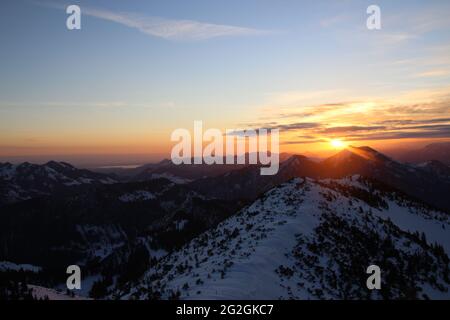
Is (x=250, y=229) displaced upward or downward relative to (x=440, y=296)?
upward

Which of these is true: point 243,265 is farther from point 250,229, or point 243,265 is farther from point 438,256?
point 438,256

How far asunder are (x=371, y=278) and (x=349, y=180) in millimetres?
87816

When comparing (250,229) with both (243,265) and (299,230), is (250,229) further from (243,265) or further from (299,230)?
(243,265)

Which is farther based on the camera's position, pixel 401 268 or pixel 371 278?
pixel 401 268

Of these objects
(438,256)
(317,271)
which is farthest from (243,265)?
(438,256)
